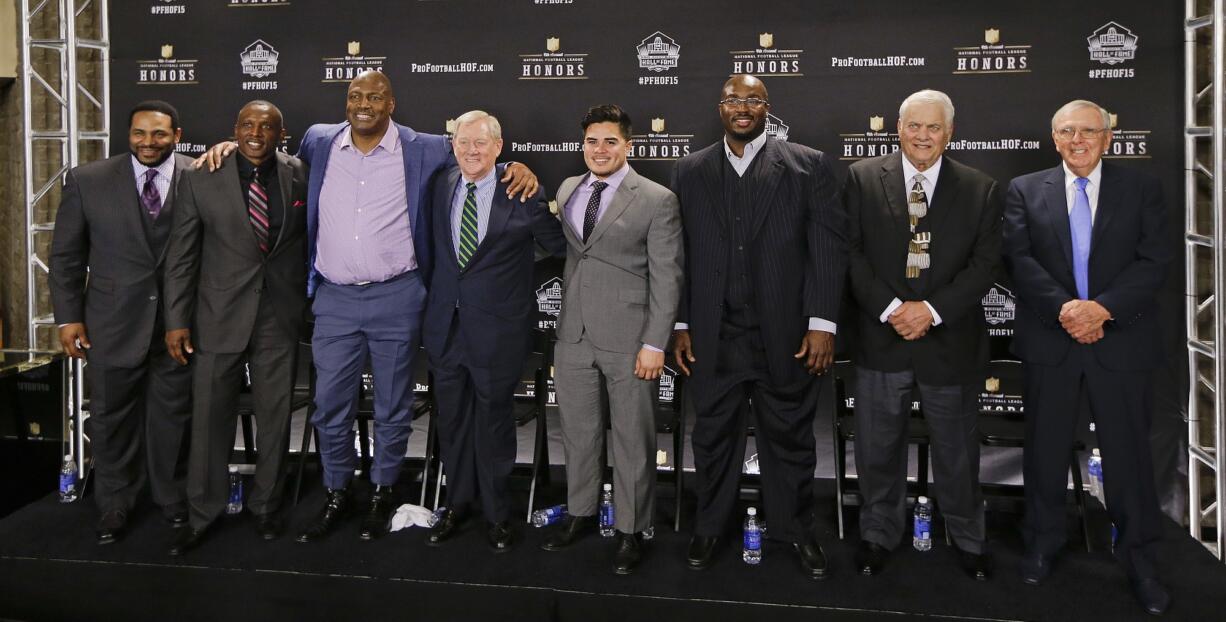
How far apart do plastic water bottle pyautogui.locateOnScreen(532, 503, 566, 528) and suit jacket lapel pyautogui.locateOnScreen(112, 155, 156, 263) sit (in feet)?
5.85

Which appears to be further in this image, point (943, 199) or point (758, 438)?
point (758, 438)

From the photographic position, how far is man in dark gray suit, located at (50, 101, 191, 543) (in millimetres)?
3312

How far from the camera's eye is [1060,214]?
9.68 ft

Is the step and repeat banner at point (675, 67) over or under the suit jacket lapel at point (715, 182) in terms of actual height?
over

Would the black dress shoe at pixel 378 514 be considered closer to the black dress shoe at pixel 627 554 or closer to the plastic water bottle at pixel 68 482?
the black dress shoe at pixel 627 554

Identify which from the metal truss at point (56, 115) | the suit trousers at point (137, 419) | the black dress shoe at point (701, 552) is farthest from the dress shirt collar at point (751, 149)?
the metal truss at point (56, 115)

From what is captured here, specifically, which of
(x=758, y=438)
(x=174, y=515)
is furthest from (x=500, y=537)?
(x=174, y=515)

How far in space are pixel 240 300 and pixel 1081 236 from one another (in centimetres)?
305

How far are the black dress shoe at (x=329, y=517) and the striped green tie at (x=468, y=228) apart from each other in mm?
1091

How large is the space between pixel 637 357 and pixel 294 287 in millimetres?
1397

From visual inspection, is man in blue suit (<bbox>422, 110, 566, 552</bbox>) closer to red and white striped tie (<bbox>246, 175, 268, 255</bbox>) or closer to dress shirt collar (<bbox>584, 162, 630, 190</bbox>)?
dress shirt collar (<bbox>584, 162, 630, 190</bbox>)

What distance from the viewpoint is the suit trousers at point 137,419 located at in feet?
11.2

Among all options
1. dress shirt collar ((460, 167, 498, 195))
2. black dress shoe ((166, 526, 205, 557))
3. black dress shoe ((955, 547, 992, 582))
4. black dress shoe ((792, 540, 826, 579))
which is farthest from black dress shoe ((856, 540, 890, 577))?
black dress shoe ((166, 526, 205, 557))

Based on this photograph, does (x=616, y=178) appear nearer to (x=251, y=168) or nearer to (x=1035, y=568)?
(x=251, y=168)
